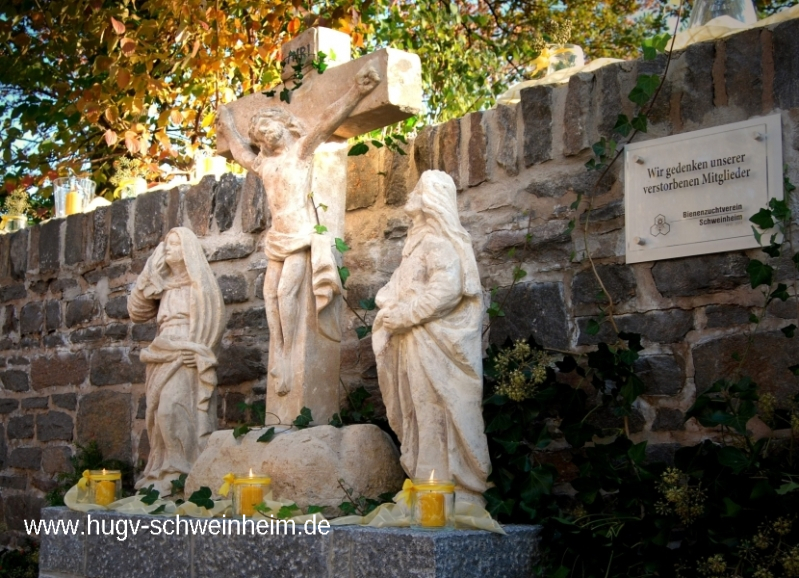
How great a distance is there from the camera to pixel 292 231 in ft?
14.7

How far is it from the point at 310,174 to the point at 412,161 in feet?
1.78

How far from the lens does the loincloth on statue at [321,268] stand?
4367 mm

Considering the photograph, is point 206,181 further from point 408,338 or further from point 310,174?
point 408,338

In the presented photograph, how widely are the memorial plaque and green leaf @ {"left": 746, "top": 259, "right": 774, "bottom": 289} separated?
204mm

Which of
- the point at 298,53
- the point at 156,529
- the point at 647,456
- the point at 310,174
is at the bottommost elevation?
the point at 156,529

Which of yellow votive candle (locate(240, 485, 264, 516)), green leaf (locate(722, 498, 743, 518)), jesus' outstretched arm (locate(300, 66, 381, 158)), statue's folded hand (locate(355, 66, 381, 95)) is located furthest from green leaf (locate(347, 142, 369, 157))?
green leaf (locate(722, 498, 743, 518))

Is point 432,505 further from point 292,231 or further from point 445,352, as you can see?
point 292,231

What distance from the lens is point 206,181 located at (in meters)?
5.82

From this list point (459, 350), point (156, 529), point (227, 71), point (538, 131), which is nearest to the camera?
point (459, 350)

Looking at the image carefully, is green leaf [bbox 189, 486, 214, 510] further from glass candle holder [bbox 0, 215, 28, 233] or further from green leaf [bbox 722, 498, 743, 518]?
glass candle holder [bbox 0, 215, 28, 233]

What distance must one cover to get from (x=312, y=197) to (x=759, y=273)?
5.85 feet

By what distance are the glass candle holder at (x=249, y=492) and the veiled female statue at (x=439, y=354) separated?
48 cm

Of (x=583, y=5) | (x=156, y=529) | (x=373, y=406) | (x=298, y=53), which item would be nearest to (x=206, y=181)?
(x=298, y=53)

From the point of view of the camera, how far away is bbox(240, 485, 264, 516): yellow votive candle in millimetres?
3801
